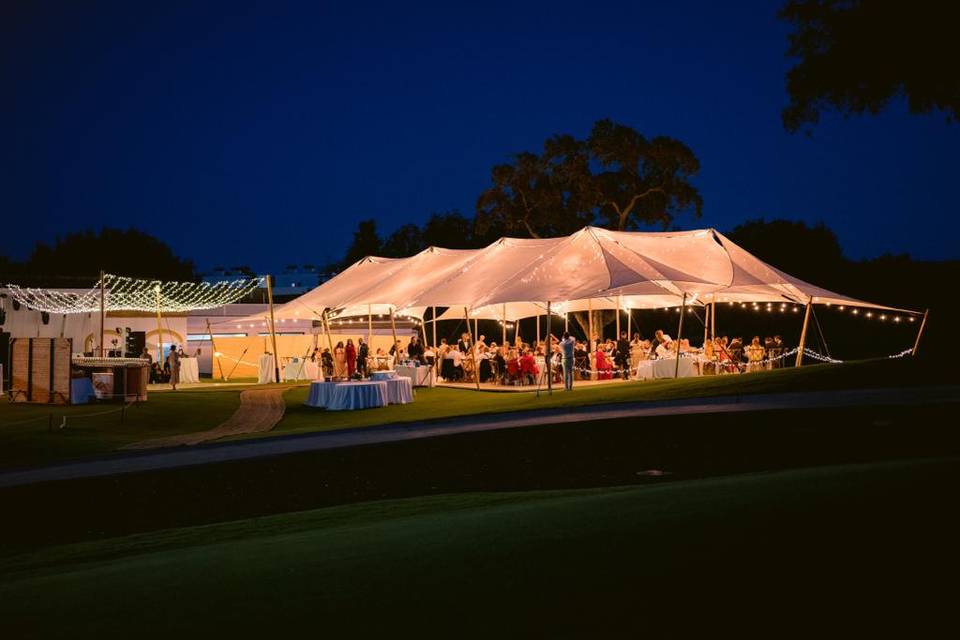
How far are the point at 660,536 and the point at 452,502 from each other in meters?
4.63

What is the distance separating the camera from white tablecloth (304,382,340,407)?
23.5 m

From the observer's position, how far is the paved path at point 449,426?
1330cm

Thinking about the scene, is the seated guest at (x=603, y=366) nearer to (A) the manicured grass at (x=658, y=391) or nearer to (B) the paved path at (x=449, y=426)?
(A) the manicured grass at (x=658, y=391)

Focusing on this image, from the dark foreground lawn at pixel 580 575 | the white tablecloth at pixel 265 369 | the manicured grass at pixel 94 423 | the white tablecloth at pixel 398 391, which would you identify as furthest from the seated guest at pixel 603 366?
the dark foreground lawn at pixel 580 575

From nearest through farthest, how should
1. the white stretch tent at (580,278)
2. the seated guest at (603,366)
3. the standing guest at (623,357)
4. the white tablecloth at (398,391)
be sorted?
1. the white stretch tent at (580,278)
2. the white tablecloth at (398,391)
3. the seated guest at (603,366)
4. the standing guest at (623,357)

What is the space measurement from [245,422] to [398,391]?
4.65 meters

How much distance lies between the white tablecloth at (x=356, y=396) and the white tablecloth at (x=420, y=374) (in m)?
5.47

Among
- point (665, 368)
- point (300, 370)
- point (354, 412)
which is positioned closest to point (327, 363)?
point (300, 370)

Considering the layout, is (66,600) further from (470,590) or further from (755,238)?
(755,238)

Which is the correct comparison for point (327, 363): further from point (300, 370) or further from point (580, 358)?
point (580, 358)

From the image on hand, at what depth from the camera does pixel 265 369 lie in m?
36.2

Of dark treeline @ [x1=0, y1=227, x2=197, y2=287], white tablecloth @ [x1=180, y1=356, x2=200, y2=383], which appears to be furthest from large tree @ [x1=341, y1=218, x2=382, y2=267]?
white tablecloth @ [x1=180, y1=356, x2=200, y2=383]

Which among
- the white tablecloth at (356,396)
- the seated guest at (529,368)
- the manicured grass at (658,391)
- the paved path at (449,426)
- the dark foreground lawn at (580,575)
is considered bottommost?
the dark foreground lawn at (580,575)

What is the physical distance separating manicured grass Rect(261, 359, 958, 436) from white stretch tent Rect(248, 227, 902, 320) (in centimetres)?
280
